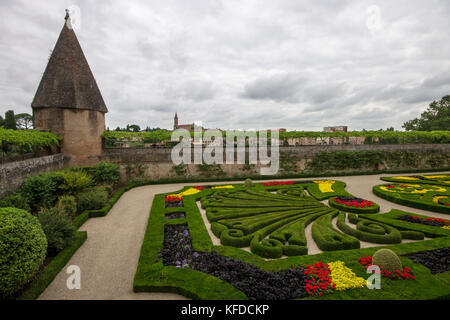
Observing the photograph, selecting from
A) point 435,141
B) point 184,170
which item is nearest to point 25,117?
point 184,170

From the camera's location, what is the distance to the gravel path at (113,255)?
19.8 feet

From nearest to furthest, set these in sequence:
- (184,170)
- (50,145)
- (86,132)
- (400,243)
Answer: (400,243) < (50,145) < (86,132) < (184,170)

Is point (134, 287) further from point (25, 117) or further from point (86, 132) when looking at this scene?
point (25, 117)

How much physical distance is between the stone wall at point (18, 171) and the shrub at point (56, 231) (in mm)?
4337

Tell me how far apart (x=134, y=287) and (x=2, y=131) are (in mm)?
11477

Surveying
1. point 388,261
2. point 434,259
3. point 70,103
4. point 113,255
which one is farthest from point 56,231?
point 70,103

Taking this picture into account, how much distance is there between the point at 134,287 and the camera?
19.8ft

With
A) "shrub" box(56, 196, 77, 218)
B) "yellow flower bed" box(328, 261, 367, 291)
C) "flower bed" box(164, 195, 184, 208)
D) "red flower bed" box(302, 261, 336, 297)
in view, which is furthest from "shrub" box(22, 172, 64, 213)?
"yellow flower bed" box(328, 261, 367, 291)

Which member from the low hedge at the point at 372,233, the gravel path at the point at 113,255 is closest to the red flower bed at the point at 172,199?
the gravel path at the point at 113,255

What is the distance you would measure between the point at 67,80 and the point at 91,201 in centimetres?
1132

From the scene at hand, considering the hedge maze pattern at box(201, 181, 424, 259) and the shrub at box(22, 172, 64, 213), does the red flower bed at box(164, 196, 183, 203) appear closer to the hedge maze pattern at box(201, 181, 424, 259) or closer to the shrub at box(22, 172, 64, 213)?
the hedge maze pattern at box(201, 181, 424, 259)

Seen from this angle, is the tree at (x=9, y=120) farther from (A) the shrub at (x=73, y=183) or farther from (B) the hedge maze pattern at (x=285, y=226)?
(B) the hedge maze pattern at (x=285, y=226)

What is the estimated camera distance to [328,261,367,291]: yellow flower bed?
5.77 metres
